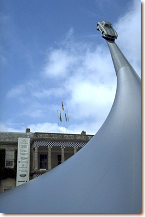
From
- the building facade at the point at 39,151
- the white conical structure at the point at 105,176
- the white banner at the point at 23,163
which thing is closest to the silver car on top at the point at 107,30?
the white conical structure at the point at 105,176

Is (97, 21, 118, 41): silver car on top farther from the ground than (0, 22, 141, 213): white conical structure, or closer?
farther from the ground

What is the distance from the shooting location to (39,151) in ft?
96.3

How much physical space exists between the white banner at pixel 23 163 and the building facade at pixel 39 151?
94.2 inches

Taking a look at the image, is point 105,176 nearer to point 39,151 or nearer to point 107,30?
point 107,30

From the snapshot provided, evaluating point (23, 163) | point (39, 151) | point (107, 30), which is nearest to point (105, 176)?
point (107, 30)

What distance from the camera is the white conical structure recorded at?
4688 mm

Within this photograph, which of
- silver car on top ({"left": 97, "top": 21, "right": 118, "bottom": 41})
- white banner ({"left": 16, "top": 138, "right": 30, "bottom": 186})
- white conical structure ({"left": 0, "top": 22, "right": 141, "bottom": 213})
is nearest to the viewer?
white conical structure ({"left": 0, "top": 22, "right": 141, "bottom": 213})

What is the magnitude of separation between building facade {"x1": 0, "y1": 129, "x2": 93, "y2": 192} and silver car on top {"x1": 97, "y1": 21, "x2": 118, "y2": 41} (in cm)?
2075

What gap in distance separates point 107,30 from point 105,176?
18.4ft

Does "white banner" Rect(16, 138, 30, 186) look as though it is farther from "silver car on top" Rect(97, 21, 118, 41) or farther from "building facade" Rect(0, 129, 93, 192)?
"silver car on top" Rect(97, 21, 118, 41)

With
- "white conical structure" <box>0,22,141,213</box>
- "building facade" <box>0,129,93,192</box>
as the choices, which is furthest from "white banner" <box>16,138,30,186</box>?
"white conical structure" <box>0,22,141,213</box>

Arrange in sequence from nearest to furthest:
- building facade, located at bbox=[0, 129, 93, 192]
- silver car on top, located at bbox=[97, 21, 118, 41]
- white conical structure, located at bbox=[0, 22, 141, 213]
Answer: white conical structure, located at bbox=[0, 22, 141, 213] < silver car on top, located at bbox=[97, 21, 118, 41] < building facade, located at bbox=[0, 129, 93, 192]

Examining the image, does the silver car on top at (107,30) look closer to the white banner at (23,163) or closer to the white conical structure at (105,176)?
the white conical structure at (105,176)

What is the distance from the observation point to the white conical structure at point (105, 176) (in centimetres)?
469
